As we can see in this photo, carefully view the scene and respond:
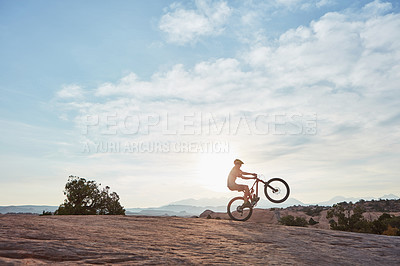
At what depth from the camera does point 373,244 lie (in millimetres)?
11008

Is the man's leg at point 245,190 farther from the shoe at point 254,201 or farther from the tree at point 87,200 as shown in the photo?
the tree at point 87,200

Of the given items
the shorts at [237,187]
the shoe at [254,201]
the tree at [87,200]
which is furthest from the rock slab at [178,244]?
the tree at [87,200]

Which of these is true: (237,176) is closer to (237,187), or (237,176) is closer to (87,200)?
(237,187)

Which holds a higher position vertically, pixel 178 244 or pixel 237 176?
pixel 237 176

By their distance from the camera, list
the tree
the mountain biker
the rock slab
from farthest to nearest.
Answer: the tree, the mountain biker, the rock slab

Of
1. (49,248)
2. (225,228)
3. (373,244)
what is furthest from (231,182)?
(49,248)

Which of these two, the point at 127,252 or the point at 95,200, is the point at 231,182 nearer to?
the point at 127,252

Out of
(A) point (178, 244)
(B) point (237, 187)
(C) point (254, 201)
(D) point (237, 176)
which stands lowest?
(A) point (178, 244)

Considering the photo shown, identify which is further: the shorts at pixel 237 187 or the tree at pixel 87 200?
the tree at pixel 87 200

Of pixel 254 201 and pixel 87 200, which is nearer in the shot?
pixel 254 201

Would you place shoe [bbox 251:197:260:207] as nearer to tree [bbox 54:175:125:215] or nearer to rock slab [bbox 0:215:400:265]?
rock slab [bbox 0:215:400:265]

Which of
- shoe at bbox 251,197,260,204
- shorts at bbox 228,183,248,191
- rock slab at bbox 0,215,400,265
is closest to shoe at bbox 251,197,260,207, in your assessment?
shoe at bbox 251,197,260,204

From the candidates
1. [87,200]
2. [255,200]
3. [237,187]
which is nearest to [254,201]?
[255,200]

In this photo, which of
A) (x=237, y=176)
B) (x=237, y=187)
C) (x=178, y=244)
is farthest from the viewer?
(x=237, y=187)
